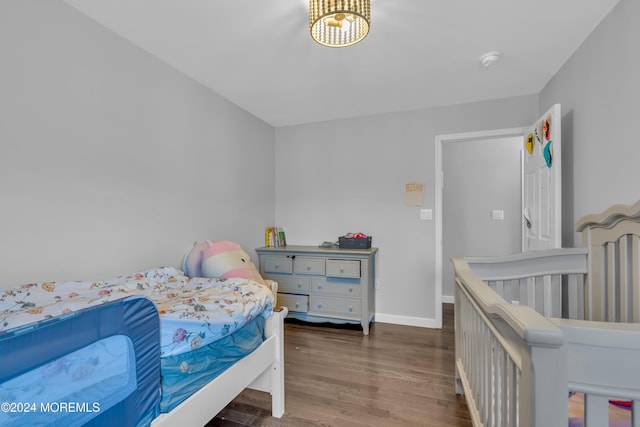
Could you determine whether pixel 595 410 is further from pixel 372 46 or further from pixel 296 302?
pixel 296 302

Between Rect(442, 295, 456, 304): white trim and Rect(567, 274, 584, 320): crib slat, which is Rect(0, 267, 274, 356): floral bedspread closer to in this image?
Rect(567, 274, 584, 320): crib slat

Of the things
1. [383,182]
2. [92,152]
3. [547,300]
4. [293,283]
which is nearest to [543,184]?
[547,300]

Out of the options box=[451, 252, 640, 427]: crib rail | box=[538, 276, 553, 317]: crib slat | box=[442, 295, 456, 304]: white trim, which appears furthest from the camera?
box=[442, 295, 456, 304]: white trim

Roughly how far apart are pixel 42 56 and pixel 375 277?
9.87 ft

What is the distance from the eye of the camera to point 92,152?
1.61 m

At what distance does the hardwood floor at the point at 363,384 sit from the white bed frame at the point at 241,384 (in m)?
0.17

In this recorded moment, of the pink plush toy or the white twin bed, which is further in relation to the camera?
the pink plush toy

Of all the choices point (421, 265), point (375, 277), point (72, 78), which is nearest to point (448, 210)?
point (421, 265)

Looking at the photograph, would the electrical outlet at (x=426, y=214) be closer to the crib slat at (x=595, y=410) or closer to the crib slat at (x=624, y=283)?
the crib slat at (x=624, y=283)

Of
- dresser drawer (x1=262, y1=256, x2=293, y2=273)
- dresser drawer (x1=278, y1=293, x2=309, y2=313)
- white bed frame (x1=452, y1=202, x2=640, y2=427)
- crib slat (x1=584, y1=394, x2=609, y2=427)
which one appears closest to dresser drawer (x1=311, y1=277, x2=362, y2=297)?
dresser drawer (x1=278, y1=293, x2=309, y2=313)

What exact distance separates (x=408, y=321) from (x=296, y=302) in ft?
3.91

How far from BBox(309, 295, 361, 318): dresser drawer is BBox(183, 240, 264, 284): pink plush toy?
104 centimetres

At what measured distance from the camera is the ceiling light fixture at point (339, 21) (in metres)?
1.23

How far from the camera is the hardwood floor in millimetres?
1602
